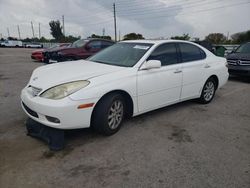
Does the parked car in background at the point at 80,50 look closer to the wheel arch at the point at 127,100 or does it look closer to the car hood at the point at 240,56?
the car hood at the point at 240,56

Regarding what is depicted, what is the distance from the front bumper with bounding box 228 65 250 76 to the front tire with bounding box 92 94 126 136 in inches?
244

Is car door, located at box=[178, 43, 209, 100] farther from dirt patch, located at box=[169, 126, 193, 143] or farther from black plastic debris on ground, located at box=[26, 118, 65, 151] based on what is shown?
black plastic debris on ground, located at box=[26, 118, 65, 151]

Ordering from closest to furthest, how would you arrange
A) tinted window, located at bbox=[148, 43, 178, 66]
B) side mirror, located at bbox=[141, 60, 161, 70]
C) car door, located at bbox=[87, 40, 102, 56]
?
1. side mirror, located at bbox=[141, 60, 161, 70]
2. tinted window, located at bbox=[148, 43, 178, 66]
3. car door, located at bbox=[87, 40, 102, 56]

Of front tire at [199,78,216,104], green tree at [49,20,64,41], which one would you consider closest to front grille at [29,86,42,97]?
front tire at [199,78,216,104]

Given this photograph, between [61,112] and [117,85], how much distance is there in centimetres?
92

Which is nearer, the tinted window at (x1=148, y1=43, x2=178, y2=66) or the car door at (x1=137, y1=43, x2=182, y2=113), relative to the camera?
the car door at (x1=137, y1=43, x2=182, y2=113)

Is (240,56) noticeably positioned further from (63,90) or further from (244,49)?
(63,90)

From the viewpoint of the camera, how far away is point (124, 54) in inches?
168

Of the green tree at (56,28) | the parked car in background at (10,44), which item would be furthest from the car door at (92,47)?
the green tree at (56,28)

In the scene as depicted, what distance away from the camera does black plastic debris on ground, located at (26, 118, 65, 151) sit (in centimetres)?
310

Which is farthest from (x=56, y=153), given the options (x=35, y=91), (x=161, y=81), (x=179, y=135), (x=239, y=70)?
(x=239, y=70)

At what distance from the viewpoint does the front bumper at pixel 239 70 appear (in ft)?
26.4

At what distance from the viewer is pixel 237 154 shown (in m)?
3.10

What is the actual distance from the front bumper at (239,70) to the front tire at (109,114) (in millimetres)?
6200
